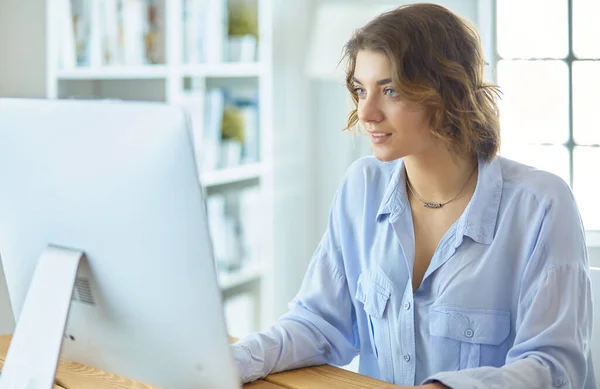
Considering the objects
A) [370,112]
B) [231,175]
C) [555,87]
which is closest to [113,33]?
[231,175]

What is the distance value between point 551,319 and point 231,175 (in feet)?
6.47

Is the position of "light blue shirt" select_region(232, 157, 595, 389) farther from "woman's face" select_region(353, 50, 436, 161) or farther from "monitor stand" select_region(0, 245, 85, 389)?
"monitor stand" select_region(0, 245, 85, 389)

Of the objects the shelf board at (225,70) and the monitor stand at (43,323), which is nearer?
the monitor stand at (43,323)

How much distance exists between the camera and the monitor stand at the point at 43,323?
1102 millimetres

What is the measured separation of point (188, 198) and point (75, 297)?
12.5 inches

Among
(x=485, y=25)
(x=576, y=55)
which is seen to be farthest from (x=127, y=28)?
(x=576, y=55)

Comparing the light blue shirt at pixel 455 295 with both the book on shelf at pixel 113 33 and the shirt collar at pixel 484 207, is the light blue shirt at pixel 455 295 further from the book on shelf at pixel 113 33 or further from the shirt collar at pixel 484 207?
the book on shelf at pixel 113 33

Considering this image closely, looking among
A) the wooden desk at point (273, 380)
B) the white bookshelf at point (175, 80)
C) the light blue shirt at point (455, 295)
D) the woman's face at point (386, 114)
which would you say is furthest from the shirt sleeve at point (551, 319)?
the white bookshelf at point (175, 80)

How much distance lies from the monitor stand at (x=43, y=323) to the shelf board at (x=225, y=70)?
6.42 ft

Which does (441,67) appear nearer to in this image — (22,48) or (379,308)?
(379,308)

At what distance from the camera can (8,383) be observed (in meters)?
1.13

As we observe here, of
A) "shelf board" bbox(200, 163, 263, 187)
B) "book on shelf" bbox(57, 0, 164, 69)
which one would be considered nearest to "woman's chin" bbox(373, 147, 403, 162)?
"shelf board" bbox(200, 163, 263, 187)

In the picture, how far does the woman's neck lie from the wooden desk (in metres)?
0.42

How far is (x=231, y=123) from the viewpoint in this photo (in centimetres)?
324
